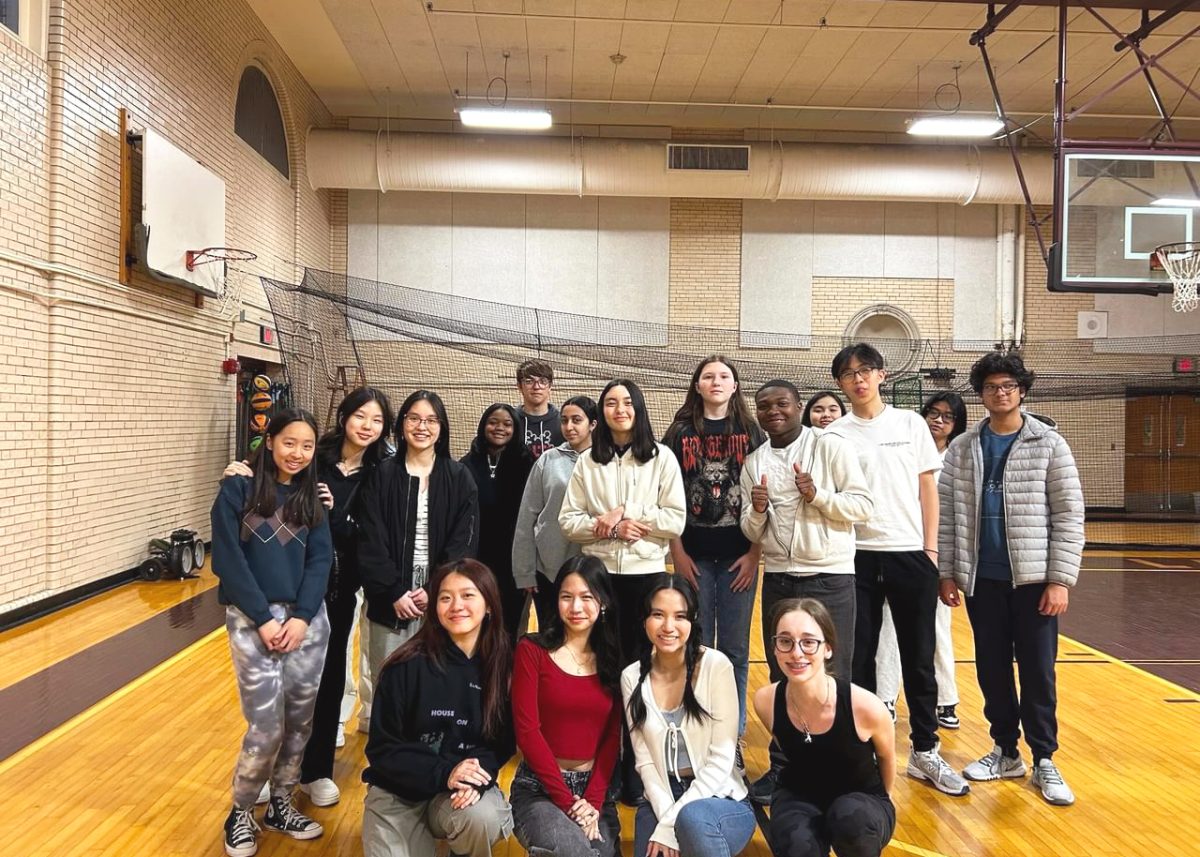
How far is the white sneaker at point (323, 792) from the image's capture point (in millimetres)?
3105

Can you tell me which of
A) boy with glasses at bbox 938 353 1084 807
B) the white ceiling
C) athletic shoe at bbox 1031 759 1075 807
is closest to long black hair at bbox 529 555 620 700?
boy with glasses at bbox 938 353 1084 807

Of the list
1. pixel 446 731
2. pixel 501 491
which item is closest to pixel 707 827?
pixel 446 731

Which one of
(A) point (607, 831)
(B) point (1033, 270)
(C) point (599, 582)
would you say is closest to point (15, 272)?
(C) point (599, 582)

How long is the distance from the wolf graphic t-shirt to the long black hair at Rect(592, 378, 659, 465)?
0.26 metres

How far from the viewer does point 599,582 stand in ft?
8.77

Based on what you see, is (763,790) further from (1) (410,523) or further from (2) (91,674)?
(2) (91,674)

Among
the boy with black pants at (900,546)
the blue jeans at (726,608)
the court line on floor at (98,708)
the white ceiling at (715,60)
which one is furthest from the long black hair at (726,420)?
the white ceiling at (715,60)

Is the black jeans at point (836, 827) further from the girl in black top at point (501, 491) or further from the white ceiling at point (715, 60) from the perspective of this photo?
the white ceiling at point (715, 60)

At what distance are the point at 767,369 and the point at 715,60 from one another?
13.2 feet

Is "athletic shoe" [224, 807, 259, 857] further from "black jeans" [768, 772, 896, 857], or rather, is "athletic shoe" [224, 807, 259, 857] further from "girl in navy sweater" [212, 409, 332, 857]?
"black jeans" [768, 772, 896, 857]

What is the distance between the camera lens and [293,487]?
2881 millimetres

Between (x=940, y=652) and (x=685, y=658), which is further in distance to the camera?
(x=940, y=652)

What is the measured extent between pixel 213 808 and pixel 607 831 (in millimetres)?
1581

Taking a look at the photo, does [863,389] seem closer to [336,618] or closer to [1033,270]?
[336,618]
